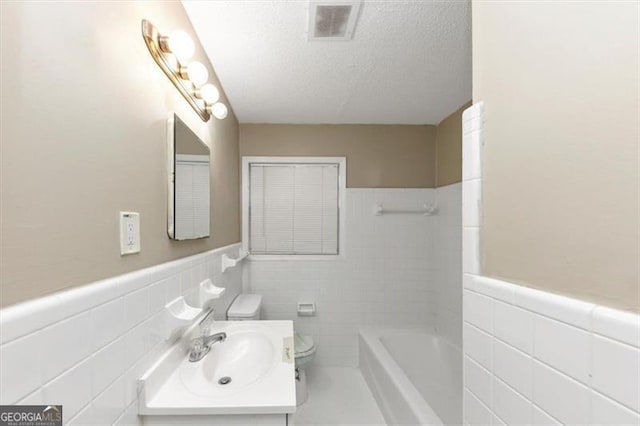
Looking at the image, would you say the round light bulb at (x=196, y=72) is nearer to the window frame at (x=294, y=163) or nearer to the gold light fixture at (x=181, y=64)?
the gold light fixture at (x=181, y=64)

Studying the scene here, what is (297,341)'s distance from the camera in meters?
2.38

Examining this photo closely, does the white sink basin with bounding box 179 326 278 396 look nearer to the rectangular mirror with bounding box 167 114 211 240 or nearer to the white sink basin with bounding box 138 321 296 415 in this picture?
the white sink basin with bounding box 138 321 296 415

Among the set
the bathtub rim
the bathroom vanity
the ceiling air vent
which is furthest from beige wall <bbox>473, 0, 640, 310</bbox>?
the bathtub rim

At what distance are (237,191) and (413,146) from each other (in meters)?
1.71

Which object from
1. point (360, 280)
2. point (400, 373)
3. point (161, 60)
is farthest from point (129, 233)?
point (360, 280)

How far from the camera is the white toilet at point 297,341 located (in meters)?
2.13

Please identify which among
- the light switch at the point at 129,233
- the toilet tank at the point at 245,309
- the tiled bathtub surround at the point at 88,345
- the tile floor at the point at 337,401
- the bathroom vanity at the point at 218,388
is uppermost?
the light switch at the point at 129,233

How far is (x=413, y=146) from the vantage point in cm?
286

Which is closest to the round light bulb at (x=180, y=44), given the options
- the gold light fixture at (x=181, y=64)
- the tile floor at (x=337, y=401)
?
the gold light fixture at (x=181, y=64)

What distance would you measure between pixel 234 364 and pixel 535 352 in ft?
4.07

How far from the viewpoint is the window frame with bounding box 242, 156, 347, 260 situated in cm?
279

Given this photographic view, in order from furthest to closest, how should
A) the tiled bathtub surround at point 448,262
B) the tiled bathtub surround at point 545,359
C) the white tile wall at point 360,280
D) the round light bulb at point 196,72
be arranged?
the white tile wall at point 360,280, the tiled bathtub surround at point 448,262, the round light bulb at point 196,72, the tiled bathtub surround at point 545,359

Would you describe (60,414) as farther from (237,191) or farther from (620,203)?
(237,191)

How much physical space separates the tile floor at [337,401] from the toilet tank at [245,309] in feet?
2.31
